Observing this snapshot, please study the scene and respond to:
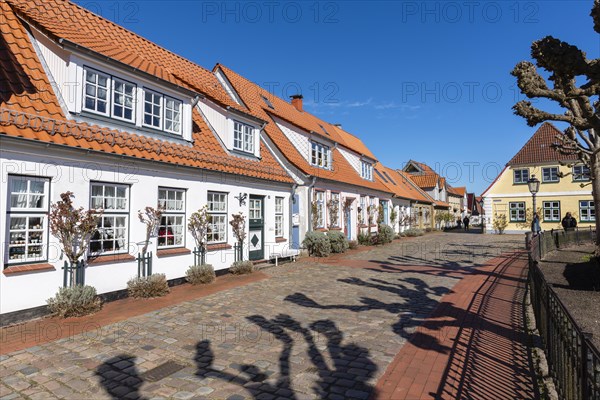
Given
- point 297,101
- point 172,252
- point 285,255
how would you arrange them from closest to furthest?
point 172,252
point 285,255
point 297,101

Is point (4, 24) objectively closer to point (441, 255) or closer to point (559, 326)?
Result: point (559, 326)

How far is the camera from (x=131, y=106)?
31.5 feet

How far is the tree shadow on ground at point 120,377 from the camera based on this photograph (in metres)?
4.16

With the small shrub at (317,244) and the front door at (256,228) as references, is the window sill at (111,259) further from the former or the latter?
the small shrub at (317,244)

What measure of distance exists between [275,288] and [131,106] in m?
6.13

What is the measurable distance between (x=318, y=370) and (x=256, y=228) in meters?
9.36

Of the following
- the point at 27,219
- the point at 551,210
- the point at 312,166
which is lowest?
the point at 27,219

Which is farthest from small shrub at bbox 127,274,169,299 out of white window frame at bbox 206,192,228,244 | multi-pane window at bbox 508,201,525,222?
multi-pane window at bbox 508,201,525,222

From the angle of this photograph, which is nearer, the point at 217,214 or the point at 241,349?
the point at 241,349

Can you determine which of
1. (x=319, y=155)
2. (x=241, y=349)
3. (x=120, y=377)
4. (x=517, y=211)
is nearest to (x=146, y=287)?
(x=241, y=349)

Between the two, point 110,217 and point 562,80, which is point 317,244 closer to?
point 110,217

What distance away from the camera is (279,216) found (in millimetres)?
15570

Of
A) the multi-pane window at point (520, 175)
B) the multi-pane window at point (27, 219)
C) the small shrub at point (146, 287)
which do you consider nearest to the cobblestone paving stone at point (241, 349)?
the small shrub at point (146, 287)

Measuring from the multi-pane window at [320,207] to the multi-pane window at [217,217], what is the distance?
650 cm
